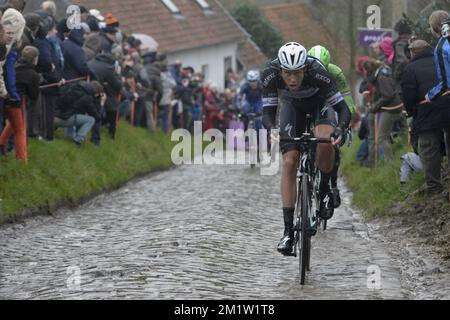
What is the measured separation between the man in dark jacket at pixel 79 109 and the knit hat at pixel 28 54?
10.7 ft

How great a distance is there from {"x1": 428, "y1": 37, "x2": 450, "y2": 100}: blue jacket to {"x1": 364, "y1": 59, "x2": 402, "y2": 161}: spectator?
18.0 ft

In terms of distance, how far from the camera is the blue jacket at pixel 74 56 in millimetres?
20078

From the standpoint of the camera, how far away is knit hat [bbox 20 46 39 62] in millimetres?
16672

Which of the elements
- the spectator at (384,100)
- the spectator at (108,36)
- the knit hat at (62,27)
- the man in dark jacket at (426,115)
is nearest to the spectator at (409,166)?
the man in dark jacket at (426,115)

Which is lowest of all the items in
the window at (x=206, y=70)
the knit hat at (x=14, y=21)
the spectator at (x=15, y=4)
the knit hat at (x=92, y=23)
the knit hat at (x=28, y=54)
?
the knit hat at (x=28, y=54)

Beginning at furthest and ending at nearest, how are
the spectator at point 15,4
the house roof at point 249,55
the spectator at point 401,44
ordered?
1. the house roof at point 249,55
2. the spectator at point 401,44
3. the spectator at point 15,4

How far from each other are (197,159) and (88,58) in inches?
312

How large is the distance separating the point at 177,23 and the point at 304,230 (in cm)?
4156

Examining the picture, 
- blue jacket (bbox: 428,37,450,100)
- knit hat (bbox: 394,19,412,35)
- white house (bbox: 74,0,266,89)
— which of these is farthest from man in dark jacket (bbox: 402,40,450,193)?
white house (bbox: 74,0,266,89)

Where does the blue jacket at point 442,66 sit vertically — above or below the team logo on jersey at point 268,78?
above

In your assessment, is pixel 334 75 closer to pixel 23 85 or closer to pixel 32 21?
pixel 23 85

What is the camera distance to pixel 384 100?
19.2 m

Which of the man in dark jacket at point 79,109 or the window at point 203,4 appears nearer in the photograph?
the man in dark jacket at point 79,109

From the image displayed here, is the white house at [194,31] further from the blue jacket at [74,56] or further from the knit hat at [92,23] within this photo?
the blue jacket at [74,56]
